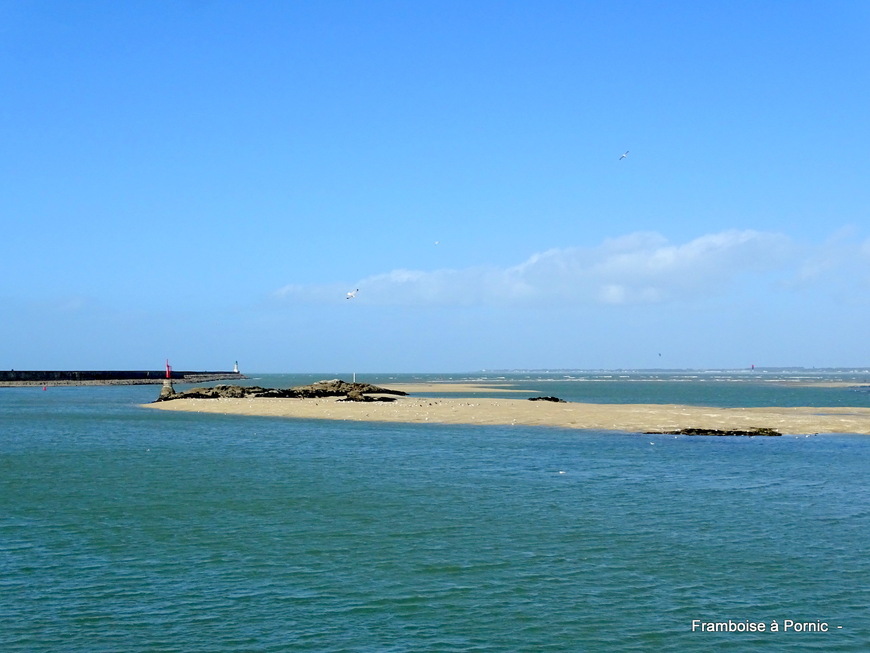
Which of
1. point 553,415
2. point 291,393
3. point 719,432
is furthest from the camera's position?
point 291,393

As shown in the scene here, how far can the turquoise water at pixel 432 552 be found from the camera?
1372 centimetres

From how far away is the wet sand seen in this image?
52.6m

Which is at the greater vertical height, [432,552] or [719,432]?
[719,432]

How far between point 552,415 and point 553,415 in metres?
0.09

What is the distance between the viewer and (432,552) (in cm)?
1886

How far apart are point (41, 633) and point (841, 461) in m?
32.7

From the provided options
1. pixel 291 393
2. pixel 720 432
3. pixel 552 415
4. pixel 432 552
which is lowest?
pixel 432 552

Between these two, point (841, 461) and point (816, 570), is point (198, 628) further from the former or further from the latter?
point (841, 461)

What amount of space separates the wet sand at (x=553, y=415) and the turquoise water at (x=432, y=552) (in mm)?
15975

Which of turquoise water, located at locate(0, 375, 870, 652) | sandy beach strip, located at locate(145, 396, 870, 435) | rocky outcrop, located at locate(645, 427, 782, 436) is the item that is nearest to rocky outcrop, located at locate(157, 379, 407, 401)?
sandy beach strip, located at locate(145, 396, 870, 435)

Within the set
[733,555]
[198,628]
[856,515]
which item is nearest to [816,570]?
[733,555]

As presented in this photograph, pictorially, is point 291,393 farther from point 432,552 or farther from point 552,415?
point 432,552

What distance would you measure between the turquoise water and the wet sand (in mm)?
15975

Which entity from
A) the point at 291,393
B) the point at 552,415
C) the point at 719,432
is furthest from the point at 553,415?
the point at 291,393
